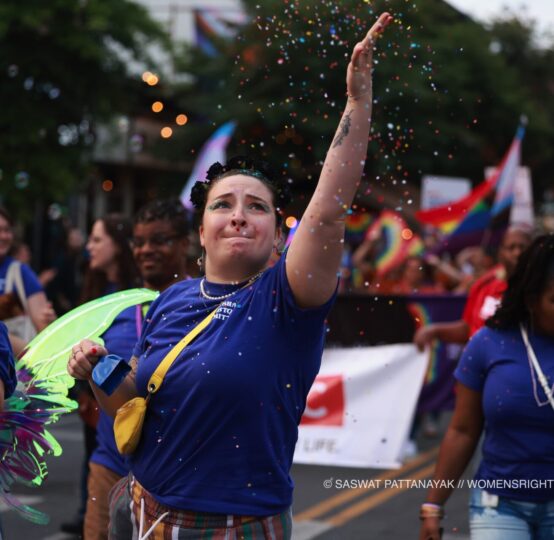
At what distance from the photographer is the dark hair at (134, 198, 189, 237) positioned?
4.28 metres

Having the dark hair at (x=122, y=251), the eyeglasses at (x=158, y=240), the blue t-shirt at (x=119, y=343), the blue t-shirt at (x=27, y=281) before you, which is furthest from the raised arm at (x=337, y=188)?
the blue t-shirt at (x=27, y=281)

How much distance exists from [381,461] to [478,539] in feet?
16.5

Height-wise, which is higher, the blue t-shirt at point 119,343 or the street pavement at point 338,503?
the blue t-shirt at point 119,343

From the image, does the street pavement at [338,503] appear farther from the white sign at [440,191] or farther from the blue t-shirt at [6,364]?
the white sign at [440,191]

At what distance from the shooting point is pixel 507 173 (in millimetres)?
11898

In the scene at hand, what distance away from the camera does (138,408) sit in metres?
2.54

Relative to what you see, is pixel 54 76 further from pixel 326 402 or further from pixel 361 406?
pixel 361 406

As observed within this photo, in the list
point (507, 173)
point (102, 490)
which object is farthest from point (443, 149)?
point (507, 173)

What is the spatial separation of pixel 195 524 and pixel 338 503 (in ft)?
16.0

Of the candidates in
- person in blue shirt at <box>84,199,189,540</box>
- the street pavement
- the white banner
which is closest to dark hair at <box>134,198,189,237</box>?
person in blue shirt at <box>84,199,189,540</box>

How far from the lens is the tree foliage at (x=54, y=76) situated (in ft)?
63.6

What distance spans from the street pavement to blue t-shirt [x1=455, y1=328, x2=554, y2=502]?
214 cm

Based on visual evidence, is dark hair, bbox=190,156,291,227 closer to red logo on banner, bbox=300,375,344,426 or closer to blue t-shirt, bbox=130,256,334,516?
blue t-shirt, bbox=130,256,334,516

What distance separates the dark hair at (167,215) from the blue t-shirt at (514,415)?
1.44 metres
